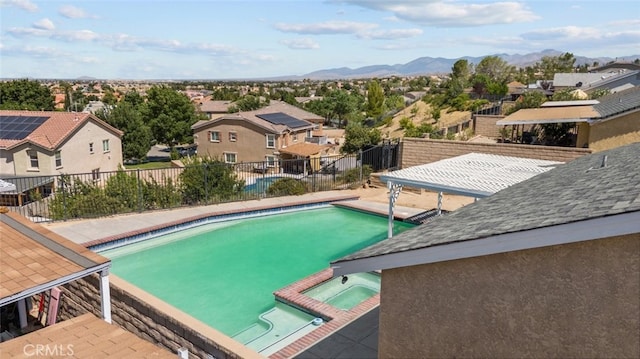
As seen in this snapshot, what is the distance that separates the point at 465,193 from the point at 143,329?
8093mm

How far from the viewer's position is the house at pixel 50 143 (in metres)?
36.2

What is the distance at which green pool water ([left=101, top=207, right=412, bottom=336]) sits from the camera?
467 inches

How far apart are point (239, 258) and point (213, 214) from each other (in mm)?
3710

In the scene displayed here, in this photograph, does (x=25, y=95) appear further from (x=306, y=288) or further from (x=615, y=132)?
(x=615, y=132)

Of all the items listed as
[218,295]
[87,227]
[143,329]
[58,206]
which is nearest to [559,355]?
[143,329]

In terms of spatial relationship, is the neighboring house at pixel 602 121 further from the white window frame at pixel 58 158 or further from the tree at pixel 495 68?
the tree at pixel 495 68

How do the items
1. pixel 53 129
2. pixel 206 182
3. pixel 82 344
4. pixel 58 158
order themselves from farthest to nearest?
1. pixel 53 129
2. pixel 58 158
3. pixel 206 182
4. pixel 82 344

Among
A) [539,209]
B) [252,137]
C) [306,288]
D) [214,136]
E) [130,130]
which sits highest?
[539,209]

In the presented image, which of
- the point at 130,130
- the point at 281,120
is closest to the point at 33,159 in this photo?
the point at 130,130

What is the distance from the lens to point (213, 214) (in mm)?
18109

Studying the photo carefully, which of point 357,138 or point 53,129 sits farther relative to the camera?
point 357,138

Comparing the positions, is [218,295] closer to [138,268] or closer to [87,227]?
[138,268]

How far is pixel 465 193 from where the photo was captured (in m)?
11.3

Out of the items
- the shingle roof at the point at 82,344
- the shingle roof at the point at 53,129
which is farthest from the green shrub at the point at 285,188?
the shingle roof at the point at 53,129
